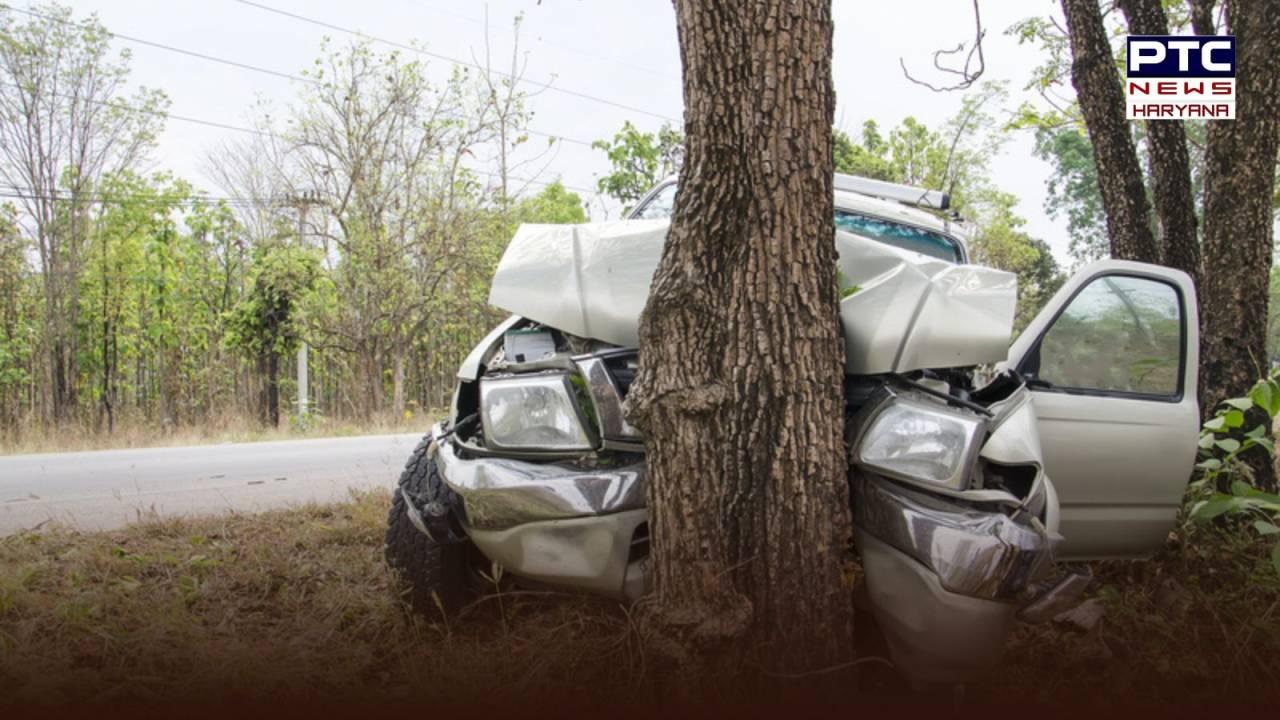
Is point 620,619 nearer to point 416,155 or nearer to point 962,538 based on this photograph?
point 962,538

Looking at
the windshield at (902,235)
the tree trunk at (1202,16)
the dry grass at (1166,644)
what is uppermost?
the tree trunk at (1202,16)

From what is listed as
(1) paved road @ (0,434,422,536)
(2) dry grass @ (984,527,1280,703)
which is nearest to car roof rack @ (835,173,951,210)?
(2) dry grass @ (984,527,1280,703)

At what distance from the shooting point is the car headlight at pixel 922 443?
7.86ft

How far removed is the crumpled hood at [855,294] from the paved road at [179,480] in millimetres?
3516

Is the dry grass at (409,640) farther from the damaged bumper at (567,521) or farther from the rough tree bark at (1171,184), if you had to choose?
the rough tree bark at (1171,184)

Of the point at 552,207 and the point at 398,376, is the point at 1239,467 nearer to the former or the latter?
the point at 398,376

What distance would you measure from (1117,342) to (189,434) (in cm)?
1309

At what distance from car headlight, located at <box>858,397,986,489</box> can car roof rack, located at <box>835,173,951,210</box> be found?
8.71ft

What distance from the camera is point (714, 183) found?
258 centimetres

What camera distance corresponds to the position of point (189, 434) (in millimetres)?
13281

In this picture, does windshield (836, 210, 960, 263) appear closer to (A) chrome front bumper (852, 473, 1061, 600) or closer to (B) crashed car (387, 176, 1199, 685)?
(B) crashed car (387, 176, 1199, 685)

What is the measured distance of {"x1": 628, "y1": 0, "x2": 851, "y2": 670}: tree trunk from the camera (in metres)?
2.50

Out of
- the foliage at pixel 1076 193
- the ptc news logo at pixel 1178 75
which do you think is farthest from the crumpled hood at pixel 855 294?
the foliage at pixel 1076 193

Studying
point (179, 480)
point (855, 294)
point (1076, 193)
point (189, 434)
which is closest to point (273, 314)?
point (189, 434)
